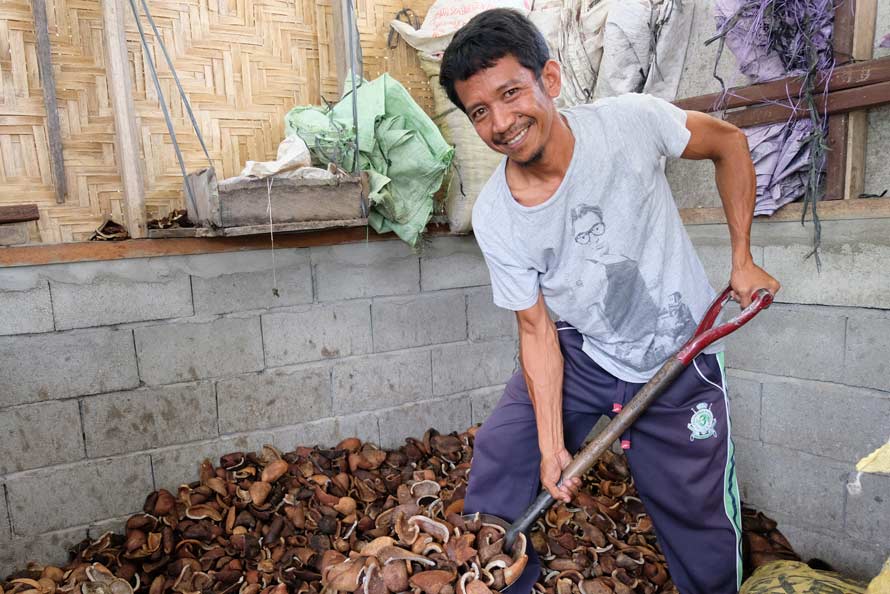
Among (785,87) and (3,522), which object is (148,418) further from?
(785,87)

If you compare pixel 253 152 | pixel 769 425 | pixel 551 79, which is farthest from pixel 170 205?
pixel 769 425

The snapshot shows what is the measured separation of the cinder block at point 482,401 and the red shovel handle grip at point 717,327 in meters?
1.71

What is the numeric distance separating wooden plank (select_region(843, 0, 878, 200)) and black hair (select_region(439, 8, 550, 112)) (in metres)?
1.16

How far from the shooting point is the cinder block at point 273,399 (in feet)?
9.07

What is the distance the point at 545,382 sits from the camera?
189 centimetres

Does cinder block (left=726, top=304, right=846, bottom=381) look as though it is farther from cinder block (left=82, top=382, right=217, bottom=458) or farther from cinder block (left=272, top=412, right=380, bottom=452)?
cinder block (left=82, top=382, right=217, bottom=458)

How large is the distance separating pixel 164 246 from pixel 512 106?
160 centimetres

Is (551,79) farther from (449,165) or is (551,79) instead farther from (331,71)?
(331,71)

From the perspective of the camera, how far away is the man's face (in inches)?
65.4

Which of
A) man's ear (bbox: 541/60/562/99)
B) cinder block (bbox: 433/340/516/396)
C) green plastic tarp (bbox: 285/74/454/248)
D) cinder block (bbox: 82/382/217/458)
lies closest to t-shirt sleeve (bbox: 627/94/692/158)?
man's ear (bbox: 541/60/562/99)

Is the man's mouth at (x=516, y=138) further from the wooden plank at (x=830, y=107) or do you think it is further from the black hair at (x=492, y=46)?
the wooden plank at (x=830, y=107)

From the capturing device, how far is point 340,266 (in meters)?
2.94

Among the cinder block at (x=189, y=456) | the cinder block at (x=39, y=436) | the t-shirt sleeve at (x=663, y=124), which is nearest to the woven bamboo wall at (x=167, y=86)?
the cinder block at (x=39, y=436)

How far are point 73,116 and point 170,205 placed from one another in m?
0.49
